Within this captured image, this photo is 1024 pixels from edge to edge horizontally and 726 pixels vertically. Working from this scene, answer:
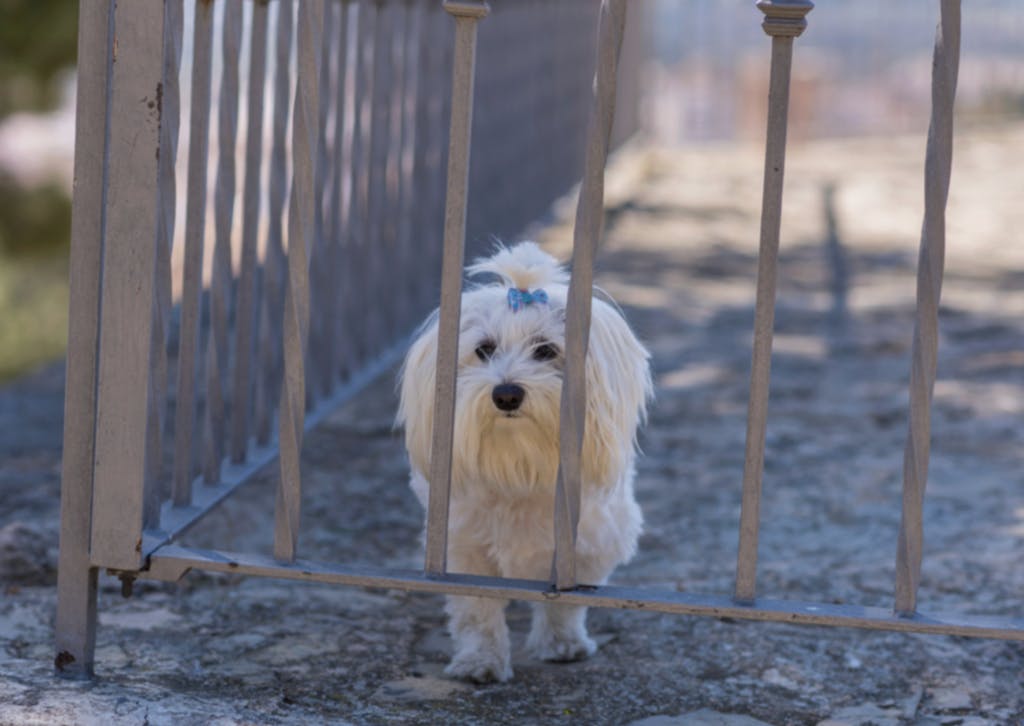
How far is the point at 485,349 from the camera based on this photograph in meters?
2.75

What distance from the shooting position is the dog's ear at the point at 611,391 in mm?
2641

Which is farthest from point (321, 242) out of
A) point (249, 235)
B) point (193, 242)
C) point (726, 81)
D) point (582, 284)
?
point (726, 81)

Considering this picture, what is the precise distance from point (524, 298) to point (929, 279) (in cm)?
84

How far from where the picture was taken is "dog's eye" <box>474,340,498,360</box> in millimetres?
2730

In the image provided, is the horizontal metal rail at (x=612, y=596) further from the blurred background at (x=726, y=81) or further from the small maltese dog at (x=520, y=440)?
the blurred background at (x=726, y=81)

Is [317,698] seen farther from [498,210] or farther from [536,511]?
[498,210]

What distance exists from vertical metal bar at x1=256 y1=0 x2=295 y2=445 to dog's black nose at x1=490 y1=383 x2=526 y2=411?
3.15 ft

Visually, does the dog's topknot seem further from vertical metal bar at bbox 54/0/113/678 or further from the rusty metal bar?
the rusty metal bar

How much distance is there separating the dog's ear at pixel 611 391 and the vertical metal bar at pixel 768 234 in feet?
1.35

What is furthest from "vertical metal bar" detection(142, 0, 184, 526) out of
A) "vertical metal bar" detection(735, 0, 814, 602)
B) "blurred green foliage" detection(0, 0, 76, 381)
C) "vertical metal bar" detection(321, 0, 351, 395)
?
"blurred green foliage" detection(0, 0, 76, 381)

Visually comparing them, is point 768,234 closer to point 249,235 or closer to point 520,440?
point 520,440

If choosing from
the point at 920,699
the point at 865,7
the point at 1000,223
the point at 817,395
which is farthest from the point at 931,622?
the point at 865,7

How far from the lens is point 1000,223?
908cm

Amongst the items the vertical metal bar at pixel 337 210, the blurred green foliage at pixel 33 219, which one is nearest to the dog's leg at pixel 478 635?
the vertical metal bar at pixel 337 210
